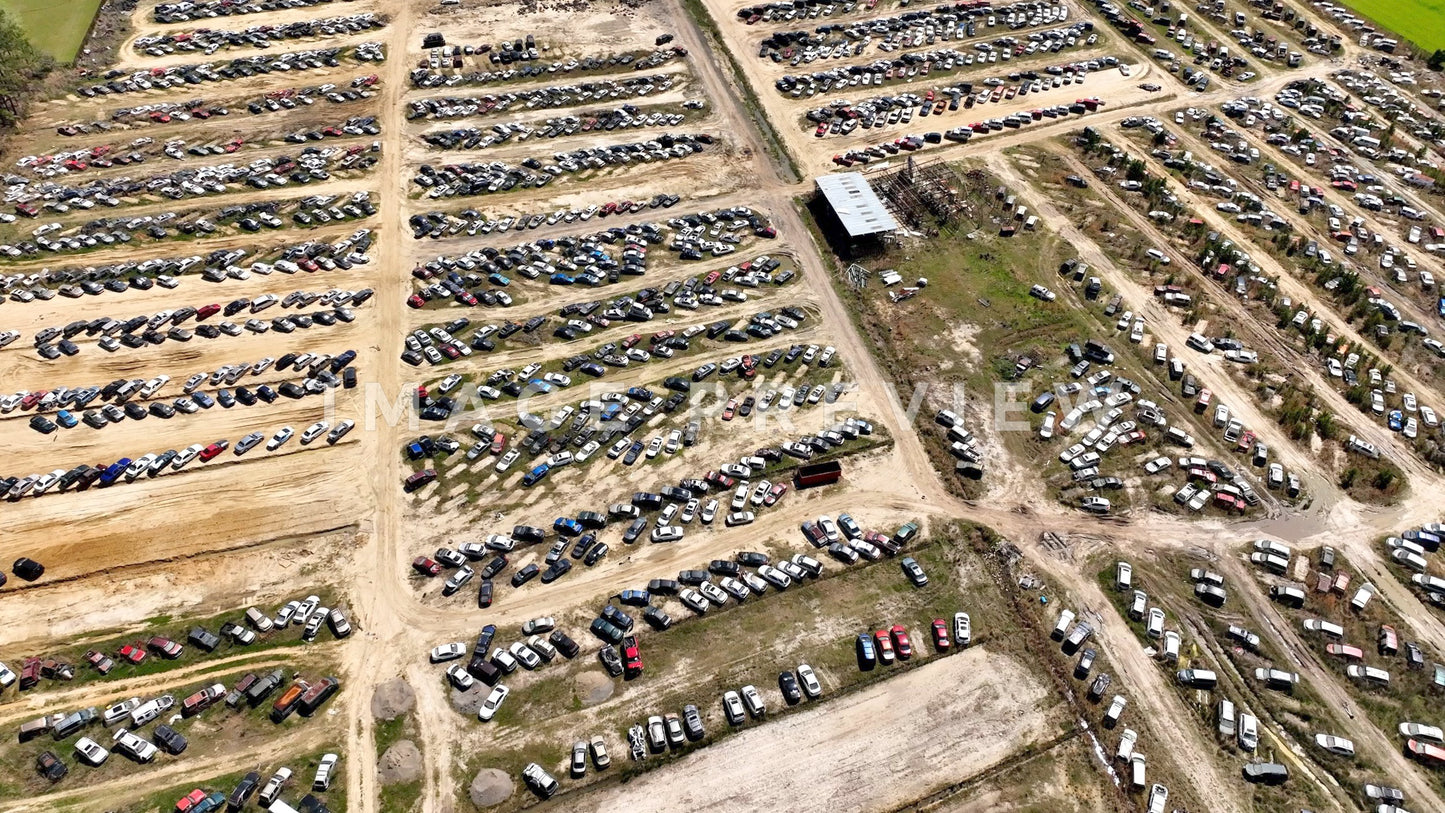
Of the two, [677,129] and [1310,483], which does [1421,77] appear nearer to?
[1310,483]

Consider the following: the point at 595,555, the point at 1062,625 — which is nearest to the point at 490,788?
the point at 595,555

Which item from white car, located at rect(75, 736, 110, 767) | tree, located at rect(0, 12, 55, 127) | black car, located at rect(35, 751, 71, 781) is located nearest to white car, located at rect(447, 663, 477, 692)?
white car, located at rect(75, 736, 110, 767)

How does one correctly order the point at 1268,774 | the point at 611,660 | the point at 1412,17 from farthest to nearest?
1. the point at 1412,17
2. the point at 611,660
3. the point at 1268,774

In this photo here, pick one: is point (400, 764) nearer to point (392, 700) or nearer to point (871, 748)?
point (392, 700)

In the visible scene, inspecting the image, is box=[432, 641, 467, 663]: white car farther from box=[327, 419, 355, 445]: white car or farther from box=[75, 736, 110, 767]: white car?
box=[327, 419, 355, 445]: white car

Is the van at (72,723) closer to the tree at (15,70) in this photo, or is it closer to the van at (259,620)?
the van at (259,620)

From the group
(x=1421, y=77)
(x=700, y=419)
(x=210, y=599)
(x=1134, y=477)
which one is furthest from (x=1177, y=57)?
(x=210, y=599)
